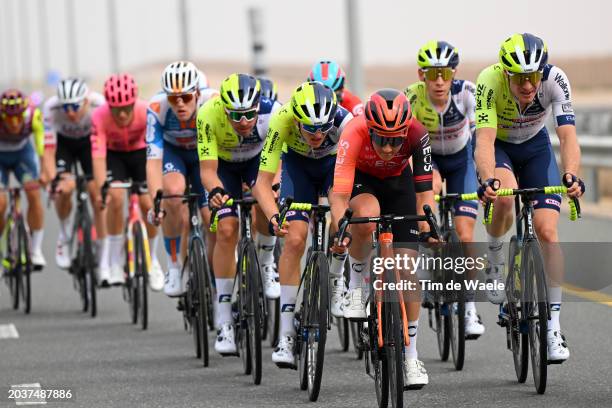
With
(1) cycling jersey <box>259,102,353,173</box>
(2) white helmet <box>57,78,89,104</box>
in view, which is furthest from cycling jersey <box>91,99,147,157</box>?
(1) cycling jersey <box>259,102,353,173</box>

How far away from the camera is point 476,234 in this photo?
17797 mm

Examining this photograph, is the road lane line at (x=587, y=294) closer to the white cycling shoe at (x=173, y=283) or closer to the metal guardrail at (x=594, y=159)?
the white cycling shoe at (x=173, y=283)

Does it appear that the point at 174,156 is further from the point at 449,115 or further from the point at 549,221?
the point at 549,221

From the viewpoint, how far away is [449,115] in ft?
34.8

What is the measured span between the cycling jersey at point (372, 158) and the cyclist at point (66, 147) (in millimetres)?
5681

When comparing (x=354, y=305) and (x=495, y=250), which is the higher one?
(x=495, y=250)

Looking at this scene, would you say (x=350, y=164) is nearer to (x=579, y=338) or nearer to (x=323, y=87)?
(x=323, y=87)

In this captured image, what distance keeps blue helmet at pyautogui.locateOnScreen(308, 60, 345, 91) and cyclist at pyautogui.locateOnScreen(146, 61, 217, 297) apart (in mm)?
835

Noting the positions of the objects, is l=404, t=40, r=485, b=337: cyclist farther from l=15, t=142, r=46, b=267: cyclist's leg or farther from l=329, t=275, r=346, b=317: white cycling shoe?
l=15, t=142, r=46, b=267: cyclist's leg

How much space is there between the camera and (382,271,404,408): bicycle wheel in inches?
298

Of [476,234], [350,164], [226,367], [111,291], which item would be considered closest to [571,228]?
[476,234]

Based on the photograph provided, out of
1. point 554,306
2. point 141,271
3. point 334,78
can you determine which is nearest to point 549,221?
point 554,306

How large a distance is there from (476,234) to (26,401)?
960cm

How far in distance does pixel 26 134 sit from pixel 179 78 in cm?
401
